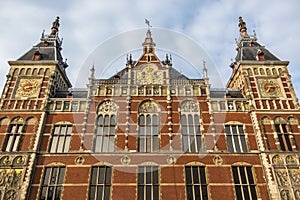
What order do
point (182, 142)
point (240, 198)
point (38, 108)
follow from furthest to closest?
point (38, 108)
point (182, 142)
point (240, 198)

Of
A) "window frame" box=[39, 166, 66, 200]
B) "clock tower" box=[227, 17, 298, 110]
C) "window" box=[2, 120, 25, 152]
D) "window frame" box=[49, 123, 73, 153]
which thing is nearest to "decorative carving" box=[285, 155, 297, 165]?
"clock tower" box=[227, 17, 298, 110]

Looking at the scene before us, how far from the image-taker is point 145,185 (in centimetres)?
1955

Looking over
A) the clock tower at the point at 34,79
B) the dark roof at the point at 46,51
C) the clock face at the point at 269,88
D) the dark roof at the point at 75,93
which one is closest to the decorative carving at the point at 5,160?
the clock tower at the point at 34,79

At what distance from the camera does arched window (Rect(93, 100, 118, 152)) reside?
2139 cm

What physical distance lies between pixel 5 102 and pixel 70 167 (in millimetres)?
8646

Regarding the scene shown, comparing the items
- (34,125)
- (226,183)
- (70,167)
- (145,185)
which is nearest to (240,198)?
(226,183)

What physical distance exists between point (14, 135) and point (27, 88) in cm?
462

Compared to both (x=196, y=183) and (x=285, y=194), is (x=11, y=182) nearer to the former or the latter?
(x=196, y=183)

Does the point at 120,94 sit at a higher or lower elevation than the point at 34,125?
higher

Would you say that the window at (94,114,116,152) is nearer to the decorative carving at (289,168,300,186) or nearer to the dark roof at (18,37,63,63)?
the dark roof at (18,37,63,63)

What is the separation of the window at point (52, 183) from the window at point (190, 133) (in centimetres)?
969

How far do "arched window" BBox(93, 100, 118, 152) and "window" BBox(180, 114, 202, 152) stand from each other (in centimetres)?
572

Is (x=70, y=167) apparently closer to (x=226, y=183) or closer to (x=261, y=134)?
(x=226, y=183)

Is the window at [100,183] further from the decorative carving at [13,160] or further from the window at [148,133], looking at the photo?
the decorative carving at [13,160]
